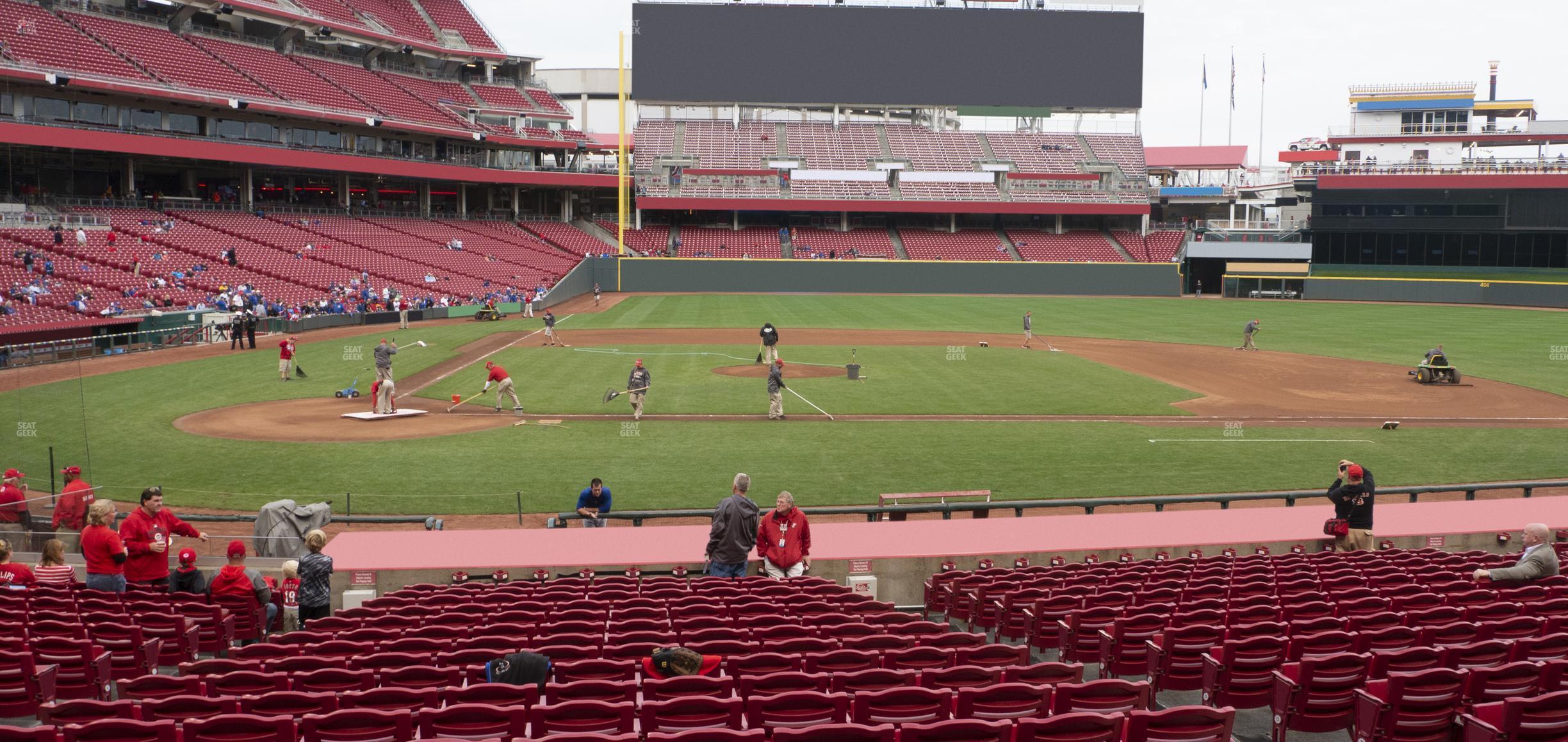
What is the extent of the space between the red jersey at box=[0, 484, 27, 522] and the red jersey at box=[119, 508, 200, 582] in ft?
12.4

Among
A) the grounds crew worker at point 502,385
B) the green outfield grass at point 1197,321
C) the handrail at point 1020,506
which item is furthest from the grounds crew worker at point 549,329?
Answer: the handrail at point 1020,506

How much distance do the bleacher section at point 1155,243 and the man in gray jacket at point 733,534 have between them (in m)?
77.8

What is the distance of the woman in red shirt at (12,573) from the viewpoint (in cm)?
1105

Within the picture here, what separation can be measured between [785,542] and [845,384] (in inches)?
849

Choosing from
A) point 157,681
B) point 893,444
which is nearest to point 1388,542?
point 893,444

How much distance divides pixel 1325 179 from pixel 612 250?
5547cm

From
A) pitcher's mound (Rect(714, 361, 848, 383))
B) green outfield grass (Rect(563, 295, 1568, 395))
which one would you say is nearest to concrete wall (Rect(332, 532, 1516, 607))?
pitcher's mound (Rect(714, 361, 848, 383))

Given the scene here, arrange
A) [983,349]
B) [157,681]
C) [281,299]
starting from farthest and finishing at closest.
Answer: [281,299] → [983,349] → [157,681]

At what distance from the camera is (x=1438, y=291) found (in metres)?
78.1

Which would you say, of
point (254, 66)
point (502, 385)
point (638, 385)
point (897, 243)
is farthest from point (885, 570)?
point (897, 243)

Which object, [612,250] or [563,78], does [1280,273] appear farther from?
[563,78]

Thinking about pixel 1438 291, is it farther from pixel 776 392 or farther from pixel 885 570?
pixel 885 570

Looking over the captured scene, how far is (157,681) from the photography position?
735 cm

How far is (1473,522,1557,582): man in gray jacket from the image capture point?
11.0 metres
